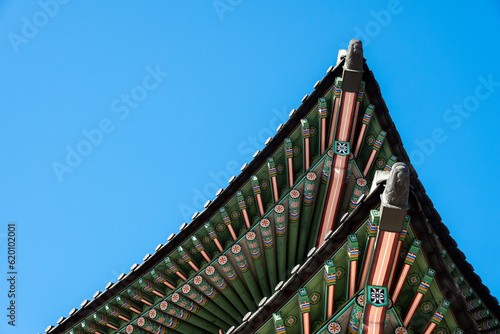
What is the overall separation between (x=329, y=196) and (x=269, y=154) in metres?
2.40

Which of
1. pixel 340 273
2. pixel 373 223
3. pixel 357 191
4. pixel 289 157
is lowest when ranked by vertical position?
pixel 340 273

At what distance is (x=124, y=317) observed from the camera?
1478 centimetres

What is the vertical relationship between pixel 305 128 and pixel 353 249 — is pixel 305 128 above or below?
above

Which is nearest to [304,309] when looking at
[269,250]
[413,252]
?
[413,252]

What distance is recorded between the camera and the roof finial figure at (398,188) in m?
8.88

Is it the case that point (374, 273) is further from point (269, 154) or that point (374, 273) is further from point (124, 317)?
point (124, 317)

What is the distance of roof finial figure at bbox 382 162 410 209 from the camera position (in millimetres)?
8875

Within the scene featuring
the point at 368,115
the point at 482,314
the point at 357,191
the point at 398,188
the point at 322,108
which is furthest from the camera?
the point at 482,314

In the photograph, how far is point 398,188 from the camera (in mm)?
8914

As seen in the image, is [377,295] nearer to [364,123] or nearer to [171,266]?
[364,123]

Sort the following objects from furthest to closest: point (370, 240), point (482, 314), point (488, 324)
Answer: point (482, 314), point (488, 324), point (370, 240)

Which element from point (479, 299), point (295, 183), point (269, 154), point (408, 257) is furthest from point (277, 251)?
point (479, 299)

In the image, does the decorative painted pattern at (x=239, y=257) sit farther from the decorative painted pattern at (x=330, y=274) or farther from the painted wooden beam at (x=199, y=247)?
the decorative painted pattern at (x=330, y=274)

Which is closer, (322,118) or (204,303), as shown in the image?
(322,118)
